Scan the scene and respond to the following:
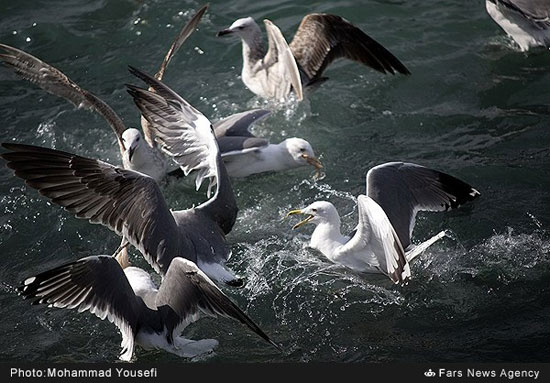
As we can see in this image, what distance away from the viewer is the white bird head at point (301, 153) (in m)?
7.93

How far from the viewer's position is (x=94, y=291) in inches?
219

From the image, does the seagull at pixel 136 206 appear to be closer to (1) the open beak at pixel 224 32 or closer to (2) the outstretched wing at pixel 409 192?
(2) the outstretched wing at pixel 409 192

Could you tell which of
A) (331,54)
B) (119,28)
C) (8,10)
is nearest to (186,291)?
(331,54)

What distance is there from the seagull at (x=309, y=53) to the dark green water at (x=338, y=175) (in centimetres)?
23

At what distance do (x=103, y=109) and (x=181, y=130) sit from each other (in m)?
0.95

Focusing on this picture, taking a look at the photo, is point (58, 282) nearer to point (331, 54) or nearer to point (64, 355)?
point (64, 355)

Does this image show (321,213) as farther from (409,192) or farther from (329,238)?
(409,192)

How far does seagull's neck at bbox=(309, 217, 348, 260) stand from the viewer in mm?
6820

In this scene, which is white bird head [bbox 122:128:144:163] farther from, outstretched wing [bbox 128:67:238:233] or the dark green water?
the dark green water

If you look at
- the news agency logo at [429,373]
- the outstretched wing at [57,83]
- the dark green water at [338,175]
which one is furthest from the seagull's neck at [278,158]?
the news agency logo at [429,373]

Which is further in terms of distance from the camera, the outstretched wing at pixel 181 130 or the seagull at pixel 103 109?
the seagull at pixel 103 109

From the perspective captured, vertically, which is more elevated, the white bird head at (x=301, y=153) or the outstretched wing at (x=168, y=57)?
the outstretched wing at (x=168, y=57)

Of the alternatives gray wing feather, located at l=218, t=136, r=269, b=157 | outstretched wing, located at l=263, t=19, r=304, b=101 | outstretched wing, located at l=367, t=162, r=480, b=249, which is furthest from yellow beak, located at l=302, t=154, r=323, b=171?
outstretched wing, located at l=367, t=162, r=480, b=249

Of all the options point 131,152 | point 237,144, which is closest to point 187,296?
point 131,152
